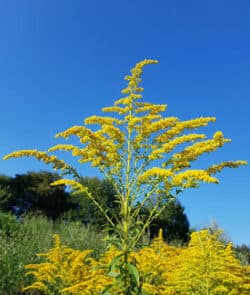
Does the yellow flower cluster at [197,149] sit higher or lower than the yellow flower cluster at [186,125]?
lower

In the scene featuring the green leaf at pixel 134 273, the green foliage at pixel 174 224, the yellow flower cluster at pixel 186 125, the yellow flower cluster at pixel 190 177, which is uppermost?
the green foliage at pixel 174 224

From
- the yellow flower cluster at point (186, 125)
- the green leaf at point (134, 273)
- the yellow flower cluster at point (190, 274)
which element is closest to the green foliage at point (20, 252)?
the yellow flower cluster at point (190, 274)

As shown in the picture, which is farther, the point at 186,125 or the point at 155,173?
the point at 186,125

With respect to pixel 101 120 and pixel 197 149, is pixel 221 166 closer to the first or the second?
pixel 197 149

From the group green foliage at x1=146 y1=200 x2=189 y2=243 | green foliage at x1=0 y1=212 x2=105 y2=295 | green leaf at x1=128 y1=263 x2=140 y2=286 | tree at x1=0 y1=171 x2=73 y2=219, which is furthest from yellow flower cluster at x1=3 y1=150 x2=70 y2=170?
tree at x1=0 y1=171 x2=73 y2=219

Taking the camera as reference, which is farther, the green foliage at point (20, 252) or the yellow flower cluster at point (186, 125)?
the green foliage at point (20, 252)

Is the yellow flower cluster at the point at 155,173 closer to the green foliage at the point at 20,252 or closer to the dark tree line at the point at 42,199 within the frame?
the green foliage at the point at 20,252

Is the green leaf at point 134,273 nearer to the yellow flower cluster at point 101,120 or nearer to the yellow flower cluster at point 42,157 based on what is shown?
the yellow flower cluster at point 42,157

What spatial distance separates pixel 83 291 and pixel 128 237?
2660mm

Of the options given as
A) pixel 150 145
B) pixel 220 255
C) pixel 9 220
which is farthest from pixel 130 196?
pixel 9 220

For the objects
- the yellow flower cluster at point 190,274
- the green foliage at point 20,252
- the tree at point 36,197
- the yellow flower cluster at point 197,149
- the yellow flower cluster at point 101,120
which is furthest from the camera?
the tree at point 36,197

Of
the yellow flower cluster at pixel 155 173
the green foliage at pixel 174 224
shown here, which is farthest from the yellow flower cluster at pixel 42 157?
the green foliage at pixel 174 224

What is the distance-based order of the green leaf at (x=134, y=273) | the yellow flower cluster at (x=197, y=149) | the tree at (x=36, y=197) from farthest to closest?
the tree at (x=36, y=197) → the yellow flower cluster at (x=197, y=149) → the green leaf at (x=134, y=273)

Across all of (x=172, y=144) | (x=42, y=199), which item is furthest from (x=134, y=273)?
(x=42, y=199)
